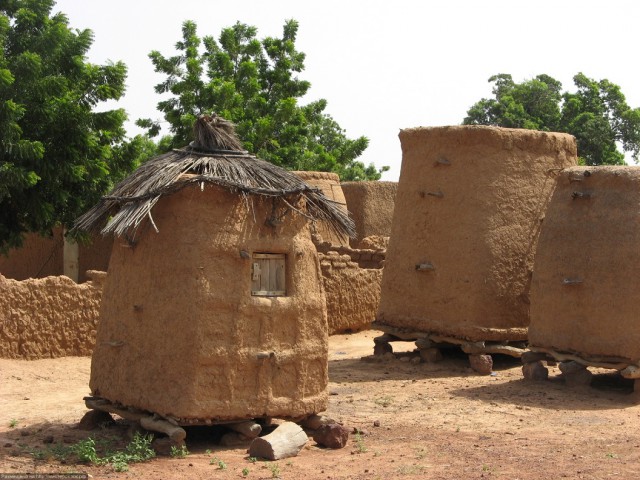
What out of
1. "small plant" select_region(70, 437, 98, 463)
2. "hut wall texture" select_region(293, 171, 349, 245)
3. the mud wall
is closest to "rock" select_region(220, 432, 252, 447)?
"small plant" select_region(70, 437, 98, 463)

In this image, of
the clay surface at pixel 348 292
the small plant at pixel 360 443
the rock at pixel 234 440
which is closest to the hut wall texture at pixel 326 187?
the clay surface at pixel 348 292

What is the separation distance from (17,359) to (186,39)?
13.3m

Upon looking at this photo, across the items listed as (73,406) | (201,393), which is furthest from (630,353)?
(73,406)

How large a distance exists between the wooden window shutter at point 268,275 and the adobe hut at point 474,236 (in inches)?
162

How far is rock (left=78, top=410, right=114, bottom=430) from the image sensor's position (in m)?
7.91

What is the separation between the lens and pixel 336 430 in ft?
24.7

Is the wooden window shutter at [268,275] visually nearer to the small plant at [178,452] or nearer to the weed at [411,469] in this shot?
the small plant at [178,452]

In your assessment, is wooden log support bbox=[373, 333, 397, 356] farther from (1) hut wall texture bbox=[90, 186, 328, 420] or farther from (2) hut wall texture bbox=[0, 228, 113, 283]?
(2) hut wall texture bbox=[0, 228, 113, 283]

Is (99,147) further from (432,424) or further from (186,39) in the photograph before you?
(186,39)

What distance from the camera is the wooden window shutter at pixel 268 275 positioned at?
746 centimetres

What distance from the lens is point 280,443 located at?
7.14 m

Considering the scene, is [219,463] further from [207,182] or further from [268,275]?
[207,182]

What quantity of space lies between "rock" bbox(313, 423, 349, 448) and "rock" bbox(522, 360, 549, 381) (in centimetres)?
349

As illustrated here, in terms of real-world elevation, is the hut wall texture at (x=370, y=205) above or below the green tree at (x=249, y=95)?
below
